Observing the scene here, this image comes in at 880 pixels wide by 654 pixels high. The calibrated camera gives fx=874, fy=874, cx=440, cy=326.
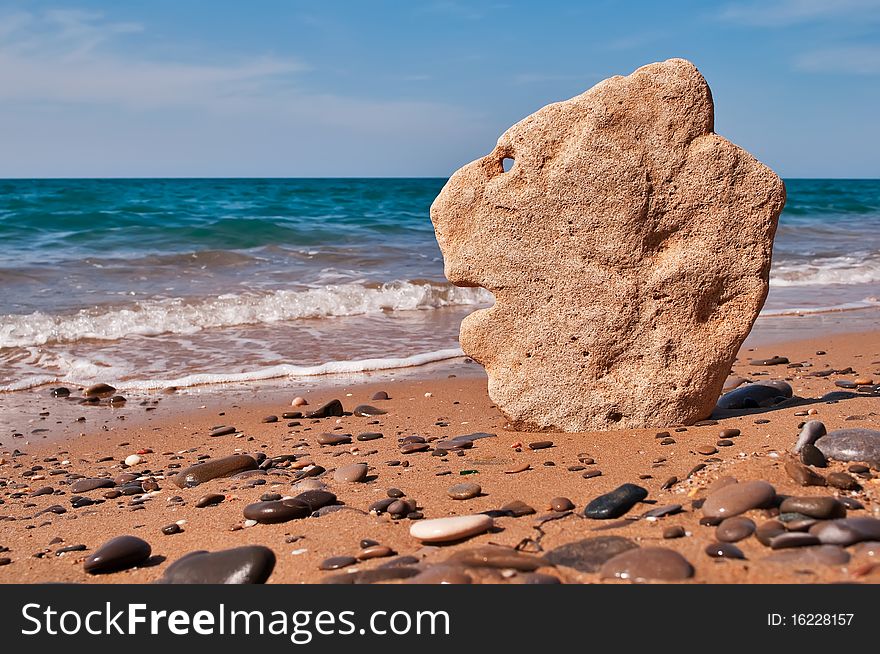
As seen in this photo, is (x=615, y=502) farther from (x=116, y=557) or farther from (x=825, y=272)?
(x=825, y=272)

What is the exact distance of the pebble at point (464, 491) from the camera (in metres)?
3.67

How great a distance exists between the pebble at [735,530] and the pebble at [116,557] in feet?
6.73

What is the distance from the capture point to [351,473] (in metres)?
4.20

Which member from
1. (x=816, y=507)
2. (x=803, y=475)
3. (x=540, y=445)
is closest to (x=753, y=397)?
(x=540, y=445)

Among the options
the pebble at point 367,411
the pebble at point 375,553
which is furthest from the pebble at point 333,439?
the pebble at point 375,553

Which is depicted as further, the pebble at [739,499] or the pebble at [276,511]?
the pebble at [276,511]

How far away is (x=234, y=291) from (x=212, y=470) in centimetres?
742

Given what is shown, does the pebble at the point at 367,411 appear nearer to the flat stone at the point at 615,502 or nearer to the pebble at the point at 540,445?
the pebble at the point at 540,445

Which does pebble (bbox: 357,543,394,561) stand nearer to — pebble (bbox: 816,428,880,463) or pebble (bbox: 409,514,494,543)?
pebble (bbox: 409,514,494,543)

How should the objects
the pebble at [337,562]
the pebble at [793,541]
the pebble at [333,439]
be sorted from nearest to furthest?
the pebble at [793,541]
the pebble at [337,562]
the pebble at [333,439]

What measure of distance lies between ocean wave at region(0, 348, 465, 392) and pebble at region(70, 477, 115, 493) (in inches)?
101

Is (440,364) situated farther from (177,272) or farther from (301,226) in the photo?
(301,226)

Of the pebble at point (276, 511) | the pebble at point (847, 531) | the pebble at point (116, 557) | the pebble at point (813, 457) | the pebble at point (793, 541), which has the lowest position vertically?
the pebble at point (116, 557)

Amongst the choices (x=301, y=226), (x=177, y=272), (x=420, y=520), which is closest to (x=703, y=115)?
(x=420, y=520)
